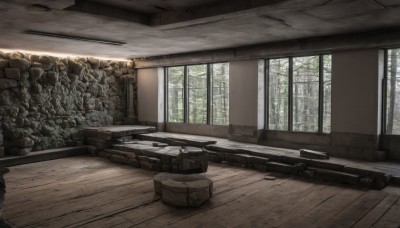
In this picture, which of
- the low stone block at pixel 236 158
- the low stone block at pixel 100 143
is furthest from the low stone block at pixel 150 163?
the low stone block at pixel 100 143

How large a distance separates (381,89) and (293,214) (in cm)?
345

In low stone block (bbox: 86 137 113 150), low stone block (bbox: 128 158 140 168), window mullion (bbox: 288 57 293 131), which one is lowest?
low stone block (bbox: 128 158 140 168)

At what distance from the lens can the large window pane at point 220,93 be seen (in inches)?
342

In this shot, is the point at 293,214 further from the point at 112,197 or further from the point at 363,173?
the point at 112,197

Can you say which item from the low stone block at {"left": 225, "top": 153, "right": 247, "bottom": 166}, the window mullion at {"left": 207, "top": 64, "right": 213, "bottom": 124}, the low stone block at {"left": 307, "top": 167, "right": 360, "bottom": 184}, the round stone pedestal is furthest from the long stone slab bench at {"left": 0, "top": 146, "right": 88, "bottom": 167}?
the low stone block at {"left": 307, "top": 167, "right": 360, "bottom": 184}

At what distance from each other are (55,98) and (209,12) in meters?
5.61

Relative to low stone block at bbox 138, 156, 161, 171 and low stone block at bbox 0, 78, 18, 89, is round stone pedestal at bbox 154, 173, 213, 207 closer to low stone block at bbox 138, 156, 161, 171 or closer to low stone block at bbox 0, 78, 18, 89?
low stone block at bbox 138, 156, 161, 171

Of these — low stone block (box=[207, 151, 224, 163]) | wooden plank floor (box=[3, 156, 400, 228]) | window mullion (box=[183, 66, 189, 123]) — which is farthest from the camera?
window mullion (box=[183, 66, 189, 123])

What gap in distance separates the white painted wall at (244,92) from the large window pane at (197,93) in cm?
99

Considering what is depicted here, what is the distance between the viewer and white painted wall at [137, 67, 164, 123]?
9961 millimetres

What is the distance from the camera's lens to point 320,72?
703cm

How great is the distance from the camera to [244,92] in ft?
26.6

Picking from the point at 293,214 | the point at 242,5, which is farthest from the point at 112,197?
the point at 242,5

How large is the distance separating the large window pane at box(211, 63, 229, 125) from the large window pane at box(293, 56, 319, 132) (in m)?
1.88
